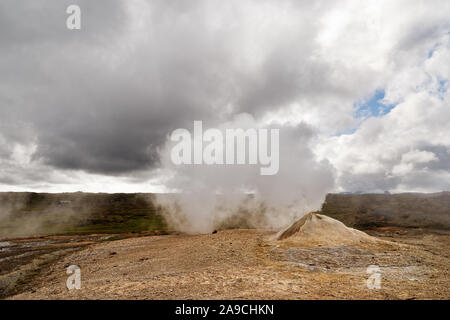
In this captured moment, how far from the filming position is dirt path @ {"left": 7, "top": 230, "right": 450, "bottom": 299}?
12641mm

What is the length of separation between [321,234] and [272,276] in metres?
11.6

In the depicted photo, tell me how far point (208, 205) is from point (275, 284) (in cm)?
4063

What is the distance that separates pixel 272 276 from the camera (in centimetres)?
1538

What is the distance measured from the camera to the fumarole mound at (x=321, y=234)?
23.6 m

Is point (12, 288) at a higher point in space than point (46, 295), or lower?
lower

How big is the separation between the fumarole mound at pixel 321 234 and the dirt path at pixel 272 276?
1.71 metres

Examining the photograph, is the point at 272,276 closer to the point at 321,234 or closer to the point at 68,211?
the point at 321,234

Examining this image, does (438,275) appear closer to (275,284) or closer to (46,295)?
(275,284)

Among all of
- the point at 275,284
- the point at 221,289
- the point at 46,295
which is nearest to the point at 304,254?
the point at 275,284

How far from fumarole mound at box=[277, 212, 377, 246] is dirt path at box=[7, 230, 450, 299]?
5.62 ft

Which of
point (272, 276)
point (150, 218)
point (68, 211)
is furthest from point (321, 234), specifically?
point (68, 211)

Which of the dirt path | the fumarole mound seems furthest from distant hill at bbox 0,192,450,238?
the dirt path

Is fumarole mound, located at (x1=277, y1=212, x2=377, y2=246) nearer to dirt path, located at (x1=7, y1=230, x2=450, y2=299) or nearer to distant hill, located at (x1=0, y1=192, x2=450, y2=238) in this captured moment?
dirt path, located at (x1=7, y1=230, x2=450, y2=299)

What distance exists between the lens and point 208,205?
53.8 meters
